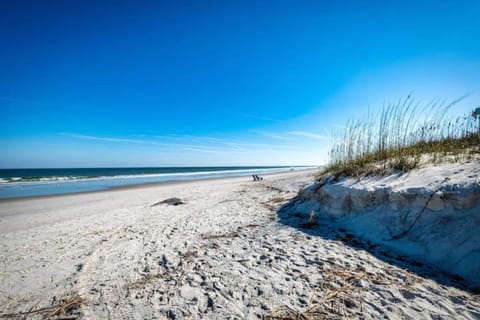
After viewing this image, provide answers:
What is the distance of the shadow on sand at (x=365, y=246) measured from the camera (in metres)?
2.07

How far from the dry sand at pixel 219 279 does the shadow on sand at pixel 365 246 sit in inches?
1.5

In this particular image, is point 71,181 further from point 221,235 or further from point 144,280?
point 144,280

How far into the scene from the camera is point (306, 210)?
15.0 ft

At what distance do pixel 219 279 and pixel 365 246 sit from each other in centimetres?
202

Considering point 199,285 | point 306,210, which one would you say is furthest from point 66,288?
point 306,210

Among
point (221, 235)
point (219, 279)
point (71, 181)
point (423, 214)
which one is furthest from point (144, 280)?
point (71, 181)

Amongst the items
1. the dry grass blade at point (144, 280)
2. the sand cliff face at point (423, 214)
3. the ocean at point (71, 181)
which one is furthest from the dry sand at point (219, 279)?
the ocean at point (71, 181)

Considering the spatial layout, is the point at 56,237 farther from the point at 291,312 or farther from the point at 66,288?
the point at 291,312

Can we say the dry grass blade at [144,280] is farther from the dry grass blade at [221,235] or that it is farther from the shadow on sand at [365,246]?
the shadow on sand at [365,246]

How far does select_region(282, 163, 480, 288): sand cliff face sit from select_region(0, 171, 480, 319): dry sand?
1.26 ft

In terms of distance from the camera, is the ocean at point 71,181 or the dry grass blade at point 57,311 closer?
the dry grass blade at point 57,311

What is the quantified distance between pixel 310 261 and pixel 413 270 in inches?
41.6

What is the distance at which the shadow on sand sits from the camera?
207 centimetres

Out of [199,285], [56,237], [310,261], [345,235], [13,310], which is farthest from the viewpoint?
[56,237]
